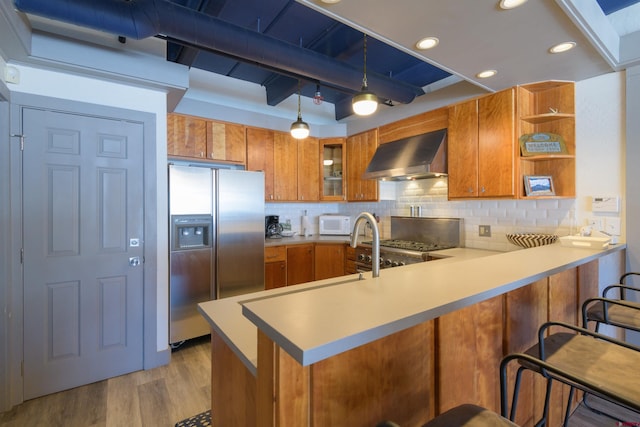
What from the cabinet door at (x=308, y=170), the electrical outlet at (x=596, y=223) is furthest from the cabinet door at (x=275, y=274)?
the electrical outlet at (x=596, y=223)

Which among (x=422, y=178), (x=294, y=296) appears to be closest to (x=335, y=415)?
(x=294, y=296)

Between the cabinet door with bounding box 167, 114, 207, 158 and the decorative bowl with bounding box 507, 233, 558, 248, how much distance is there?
3.45m

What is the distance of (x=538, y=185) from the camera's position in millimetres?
2662

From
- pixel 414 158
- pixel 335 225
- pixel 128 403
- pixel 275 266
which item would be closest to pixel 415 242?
pixel 414 158

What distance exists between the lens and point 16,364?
2199 millimetres

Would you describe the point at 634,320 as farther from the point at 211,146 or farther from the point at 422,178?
the point at 211,146

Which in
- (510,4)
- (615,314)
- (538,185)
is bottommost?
(615,314)

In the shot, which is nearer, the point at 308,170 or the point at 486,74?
the point at 486,74

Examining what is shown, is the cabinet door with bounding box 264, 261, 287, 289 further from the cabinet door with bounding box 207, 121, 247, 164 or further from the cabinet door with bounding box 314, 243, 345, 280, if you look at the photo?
the cabinet door with bounding box 207, 121, 247, 164

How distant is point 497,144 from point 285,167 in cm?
260

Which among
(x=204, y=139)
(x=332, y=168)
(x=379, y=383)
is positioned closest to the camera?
(x=379, y=383)

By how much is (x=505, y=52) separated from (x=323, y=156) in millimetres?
2802

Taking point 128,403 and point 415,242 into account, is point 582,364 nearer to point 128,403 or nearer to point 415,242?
point 415,242

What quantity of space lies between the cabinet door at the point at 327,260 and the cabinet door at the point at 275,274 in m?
0.46
